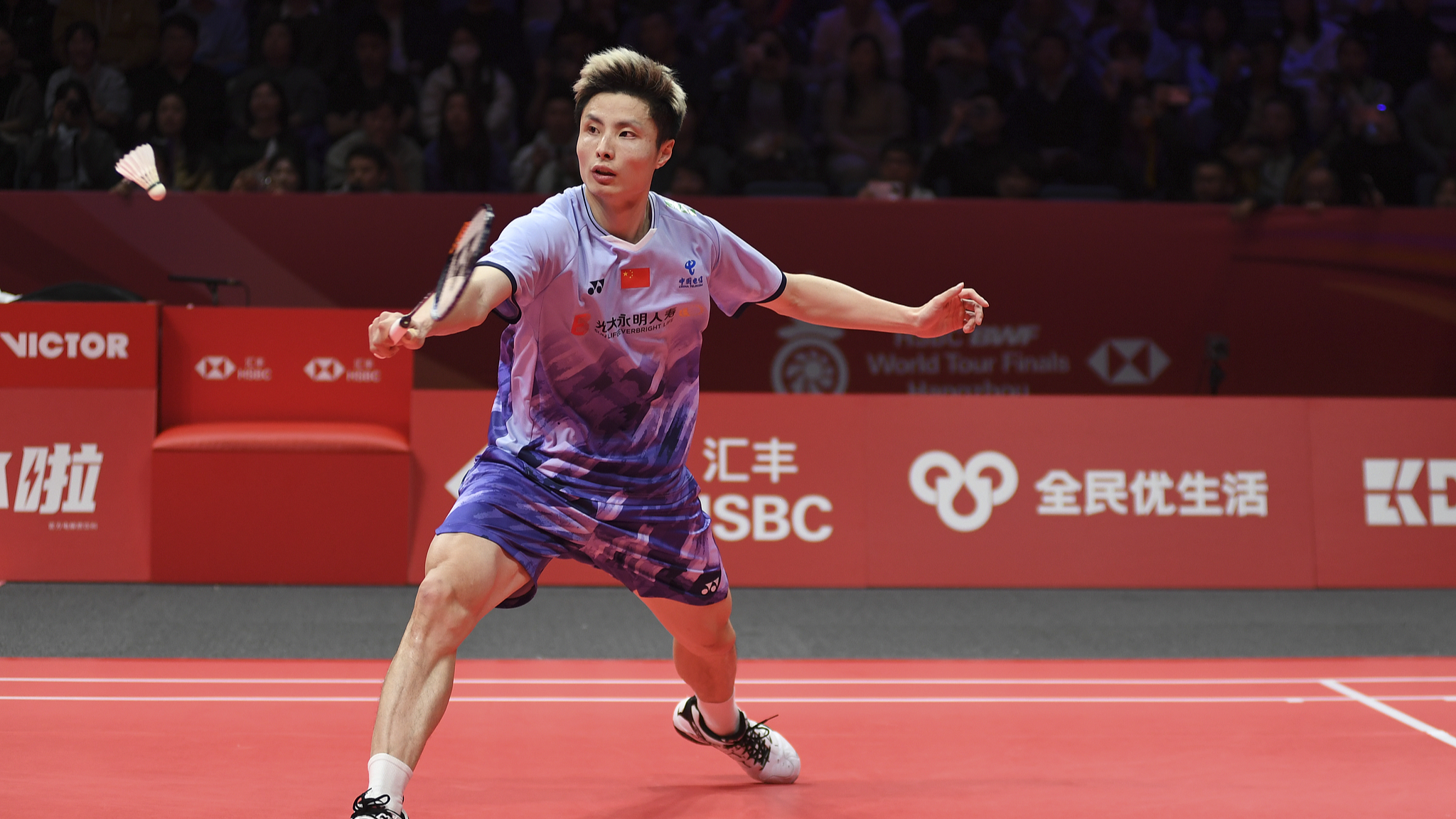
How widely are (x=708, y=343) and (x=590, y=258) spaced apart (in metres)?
4.91

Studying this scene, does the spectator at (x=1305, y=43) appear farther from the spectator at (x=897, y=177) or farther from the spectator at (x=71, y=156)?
the spectator at (x=71, y=156)

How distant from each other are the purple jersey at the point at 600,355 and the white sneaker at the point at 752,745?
0.69 m

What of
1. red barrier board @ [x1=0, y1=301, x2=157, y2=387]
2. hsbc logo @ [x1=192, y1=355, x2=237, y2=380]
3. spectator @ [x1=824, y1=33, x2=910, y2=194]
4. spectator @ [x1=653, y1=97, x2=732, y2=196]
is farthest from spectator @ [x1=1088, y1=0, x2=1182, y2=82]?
red barrier board @ [x1=0, y1=301, x2=157, y2=387]

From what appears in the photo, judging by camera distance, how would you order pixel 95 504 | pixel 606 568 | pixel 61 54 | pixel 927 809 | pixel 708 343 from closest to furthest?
pixel 606 568
pixel 927 809
pixel 95 504
pixel 708 343
pixel 61 54

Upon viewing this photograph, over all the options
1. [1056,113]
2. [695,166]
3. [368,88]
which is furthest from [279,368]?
[1056,113]

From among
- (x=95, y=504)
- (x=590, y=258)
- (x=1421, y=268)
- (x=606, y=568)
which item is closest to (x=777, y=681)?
(x=606, y=568)

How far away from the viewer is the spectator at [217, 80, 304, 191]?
302 inches

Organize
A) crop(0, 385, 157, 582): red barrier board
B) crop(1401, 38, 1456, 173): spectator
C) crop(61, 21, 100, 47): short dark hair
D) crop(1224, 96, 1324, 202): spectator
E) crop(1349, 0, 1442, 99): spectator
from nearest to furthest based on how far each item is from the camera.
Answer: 1. crop(0, 385, 157, 582): red barrier board
2. crop(61, 21, 100, 47): short dark hair
3. crop(1224, 96, 1324, 202): spectator
4. crop(1401, 38, 1456, 173): spectator
5. crop(1349, 0, 1442, 99): spectator

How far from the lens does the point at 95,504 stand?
5.89 m

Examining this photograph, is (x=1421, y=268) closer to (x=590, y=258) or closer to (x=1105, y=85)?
(x=1105, y=85)

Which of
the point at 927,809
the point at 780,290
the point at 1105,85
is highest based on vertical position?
the point at 1105,85

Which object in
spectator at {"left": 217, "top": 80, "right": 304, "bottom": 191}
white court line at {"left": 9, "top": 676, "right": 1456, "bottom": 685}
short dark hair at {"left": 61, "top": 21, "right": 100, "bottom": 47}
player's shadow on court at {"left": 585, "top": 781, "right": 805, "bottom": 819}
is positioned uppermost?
short dark hair at {"left": 61, "top": 21, "right": 100, "bottom": 47}

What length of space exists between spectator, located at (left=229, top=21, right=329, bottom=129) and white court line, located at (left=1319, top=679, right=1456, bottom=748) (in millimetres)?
6556

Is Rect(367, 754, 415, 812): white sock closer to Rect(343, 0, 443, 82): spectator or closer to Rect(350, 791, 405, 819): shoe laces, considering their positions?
Rect(350, 791, 405, 819): shoe laces
